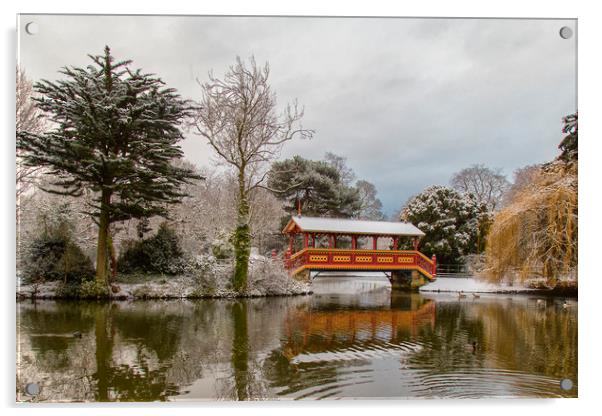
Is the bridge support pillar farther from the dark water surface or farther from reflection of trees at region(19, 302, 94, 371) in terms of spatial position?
reflection of trees at region(19, 302, 94, 371)

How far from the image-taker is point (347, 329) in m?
5.09

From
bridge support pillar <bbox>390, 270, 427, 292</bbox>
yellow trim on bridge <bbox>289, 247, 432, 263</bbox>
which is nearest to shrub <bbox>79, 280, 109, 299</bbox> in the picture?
yellow trim on bridge <bbox>289, 247, 432, 263</bbox>

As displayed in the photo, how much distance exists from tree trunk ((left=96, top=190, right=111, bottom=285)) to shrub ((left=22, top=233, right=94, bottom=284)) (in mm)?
107

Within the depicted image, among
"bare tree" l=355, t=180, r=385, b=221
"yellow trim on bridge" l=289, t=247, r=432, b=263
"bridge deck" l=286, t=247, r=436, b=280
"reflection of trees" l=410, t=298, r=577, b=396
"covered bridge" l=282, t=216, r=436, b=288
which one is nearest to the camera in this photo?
"reflection of trees" l=410, t=298, r=577, b=396

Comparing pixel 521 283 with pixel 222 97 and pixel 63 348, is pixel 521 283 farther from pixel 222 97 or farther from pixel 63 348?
pixel 63 348

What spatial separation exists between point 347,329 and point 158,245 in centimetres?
288

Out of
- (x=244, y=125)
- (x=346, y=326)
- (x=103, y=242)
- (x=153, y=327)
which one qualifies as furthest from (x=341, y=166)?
(x=103, y=242)

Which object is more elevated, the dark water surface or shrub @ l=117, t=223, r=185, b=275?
shrub @ l=117, t=223, r=185, b=275

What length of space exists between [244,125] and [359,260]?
10.7ft

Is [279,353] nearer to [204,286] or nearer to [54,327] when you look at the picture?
[204,286]

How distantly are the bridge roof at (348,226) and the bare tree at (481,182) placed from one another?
1.19m

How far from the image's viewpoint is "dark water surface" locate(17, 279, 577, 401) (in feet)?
12.4

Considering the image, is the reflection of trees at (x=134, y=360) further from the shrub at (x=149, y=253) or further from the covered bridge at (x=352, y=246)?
the covered bridge at (x=352, y=246)
